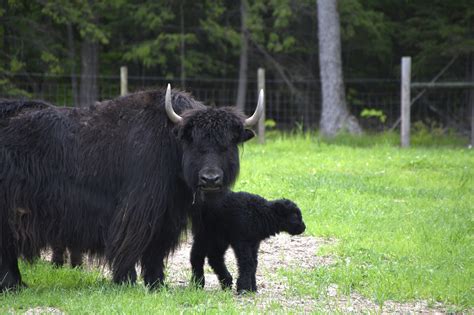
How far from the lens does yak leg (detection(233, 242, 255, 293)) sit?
7.51 meters

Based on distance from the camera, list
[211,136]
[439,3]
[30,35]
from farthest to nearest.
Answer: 1. [439,3]
2. [30,35]
3. [211,136]

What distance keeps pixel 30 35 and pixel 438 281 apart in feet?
61.2

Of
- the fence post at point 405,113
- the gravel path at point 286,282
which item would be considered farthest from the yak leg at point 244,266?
the fence post at point 405,113

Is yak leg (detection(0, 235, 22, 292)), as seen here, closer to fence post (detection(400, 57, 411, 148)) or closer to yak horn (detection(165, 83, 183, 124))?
yak horn (detection(165, 83, 183, 124))

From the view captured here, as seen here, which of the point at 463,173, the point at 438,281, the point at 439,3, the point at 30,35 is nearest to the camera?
the point at 438,281

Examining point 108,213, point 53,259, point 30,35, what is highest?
point 30,35

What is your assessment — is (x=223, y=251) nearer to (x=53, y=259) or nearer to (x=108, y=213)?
(x=108, y=213)

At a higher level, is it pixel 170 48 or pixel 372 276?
pixel 170 48

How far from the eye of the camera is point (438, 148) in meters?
19.2

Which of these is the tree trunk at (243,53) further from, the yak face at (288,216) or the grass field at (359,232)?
the yak face at (288,216)

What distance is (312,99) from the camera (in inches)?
1041

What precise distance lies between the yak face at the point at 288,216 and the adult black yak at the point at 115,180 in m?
0.82

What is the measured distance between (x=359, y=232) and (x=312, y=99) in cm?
1657

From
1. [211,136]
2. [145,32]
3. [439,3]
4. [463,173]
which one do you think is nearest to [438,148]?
[463,173]
